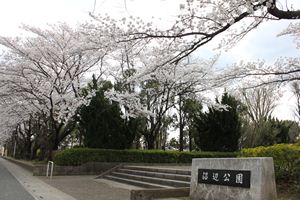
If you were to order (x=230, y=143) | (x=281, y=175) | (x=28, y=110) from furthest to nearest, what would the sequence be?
(x=28, y=110) → (x=230, y=143) → (x=281, y=175)

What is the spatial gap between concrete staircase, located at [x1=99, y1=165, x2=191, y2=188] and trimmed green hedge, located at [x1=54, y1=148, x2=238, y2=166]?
1.27 m

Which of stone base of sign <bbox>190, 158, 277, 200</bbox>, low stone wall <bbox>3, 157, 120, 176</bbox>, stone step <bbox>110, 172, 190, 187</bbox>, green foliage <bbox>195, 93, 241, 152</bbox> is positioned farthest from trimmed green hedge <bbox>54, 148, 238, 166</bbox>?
stone base of sign <bbox>190, 158, 277, 200</bbox>

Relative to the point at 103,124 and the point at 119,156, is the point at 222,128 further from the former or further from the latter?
the point at 103,124

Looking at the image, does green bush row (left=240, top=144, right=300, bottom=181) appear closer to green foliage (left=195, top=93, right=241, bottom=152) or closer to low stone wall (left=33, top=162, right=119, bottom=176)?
low stone wall (left=33, top=162, right=119, bottom=176)

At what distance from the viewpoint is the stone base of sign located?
7.04 metres

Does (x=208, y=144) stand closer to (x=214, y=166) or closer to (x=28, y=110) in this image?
(x=28, y=110)

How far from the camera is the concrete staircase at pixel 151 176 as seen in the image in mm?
12492

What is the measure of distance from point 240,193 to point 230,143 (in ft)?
56.4

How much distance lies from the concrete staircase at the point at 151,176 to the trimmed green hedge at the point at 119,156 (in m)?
1.27

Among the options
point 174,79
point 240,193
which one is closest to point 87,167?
point 174,79

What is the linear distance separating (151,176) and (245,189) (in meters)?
7.89

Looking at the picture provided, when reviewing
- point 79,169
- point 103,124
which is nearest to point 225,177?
point 79,169

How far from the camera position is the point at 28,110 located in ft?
89.6

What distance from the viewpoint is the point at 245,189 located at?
7.32 metres
